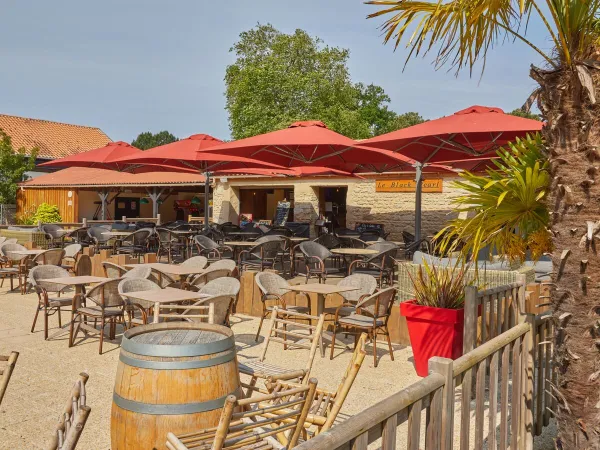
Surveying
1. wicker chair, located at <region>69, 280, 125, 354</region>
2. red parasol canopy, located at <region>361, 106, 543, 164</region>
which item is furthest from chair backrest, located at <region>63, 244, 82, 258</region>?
red parasol canopy, located at <region>361, 106, 543, 164</region>

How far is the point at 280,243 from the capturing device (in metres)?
8.56

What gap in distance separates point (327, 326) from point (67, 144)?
99.3ft

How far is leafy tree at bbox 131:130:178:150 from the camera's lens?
65875 mm

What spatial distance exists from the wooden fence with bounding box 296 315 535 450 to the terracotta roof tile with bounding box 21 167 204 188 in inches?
617

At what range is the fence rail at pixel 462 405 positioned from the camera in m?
1.50

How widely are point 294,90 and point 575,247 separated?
26.9m

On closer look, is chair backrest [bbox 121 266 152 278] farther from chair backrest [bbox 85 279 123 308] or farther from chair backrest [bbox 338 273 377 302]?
chair backrest [bbox 338 273 377 302]

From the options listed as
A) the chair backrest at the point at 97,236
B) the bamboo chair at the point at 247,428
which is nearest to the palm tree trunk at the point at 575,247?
the bamboo chair at the point at 247,428

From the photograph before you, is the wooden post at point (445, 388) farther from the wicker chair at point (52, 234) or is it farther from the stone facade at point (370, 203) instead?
the stone facade at point (370, 203)

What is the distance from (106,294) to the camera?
571cm

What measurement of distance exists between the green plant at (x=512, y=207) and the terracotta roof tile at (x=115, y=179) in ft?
50.5

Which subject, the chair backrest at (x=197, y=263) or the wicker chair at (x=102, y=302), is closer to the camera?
the wicker chair at (x=102, y=302)

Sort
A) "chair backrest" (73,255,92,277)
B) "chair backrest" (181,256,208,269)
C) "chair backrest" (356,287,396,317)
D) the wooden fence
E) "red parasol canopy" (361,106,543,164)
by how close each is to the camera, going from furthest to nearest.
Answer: "chair backrest" (73,255,92,277) → "chair backrest" (181,256,208,269) → "red parasol canopy" (361,106,543,164) → "chair backrest" (356,287,396,317) → the wooden fence

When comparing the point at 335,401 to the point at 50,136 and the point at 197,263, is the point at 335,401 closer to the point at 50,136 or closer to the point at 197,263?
the point at 197,263
